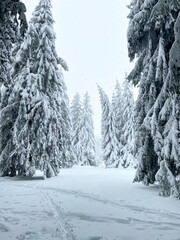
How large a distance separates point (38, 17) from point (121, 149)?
21.2 meters

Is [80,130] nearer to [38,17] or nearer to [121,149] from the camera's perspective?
[121,149]

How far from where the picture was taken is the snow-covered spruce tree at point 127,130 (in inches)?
1226

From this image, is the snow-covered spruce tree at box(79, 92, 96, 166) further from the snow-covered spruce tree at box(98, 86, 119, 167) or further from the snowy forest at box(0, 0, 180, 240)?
the snowy forest at box(0, 0, 180, 240)

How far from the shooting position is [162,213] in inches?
244

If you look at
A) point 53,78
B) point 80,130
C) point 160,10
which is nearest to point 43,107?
point 53,78

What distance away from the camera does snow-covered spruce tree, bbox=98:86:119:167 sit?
1316 inches

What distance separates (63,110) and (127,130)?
12014 mm

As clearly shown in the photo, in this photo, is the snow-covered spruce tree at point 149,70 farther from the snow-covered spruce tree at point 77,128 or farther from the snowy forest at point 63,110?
the snow-covered spruce tree at point 77,128

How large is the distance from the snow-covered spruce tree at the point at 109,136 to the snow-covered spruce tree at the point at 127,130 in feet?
4.02

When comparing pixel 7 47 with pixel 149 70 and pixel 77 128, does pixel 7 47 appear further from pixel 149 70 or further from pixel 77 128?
pixel 77 128

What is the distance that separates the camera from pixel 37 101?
52.6 ft

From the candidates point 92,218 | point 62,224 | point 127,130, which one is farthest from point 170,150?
point 127,130

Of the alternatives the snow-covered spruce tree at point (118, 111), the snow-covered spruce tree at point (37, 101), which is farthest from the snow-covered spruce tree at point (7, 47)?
the snow-covered spruce tree at point (118, 111)

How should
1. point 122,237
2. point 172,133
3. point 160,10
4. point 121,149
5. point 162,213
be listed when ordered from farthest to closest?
point 121,149 → point 172,133 → point 162,213 → point 160,10 → point 122,237
